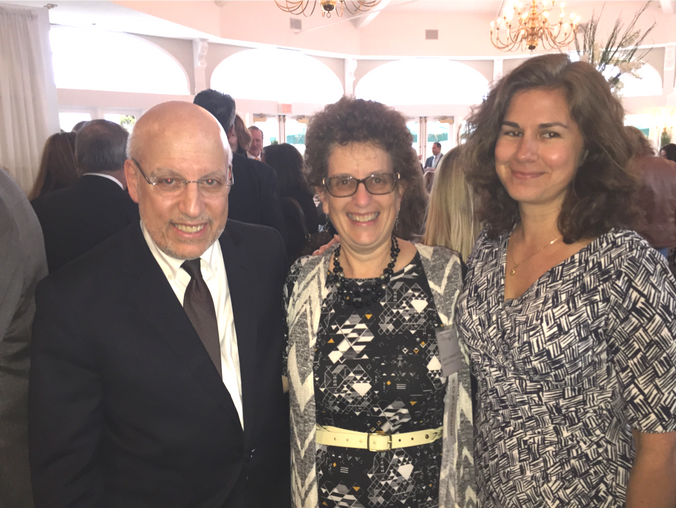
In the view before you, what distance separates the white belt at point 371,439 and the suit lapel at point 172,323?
0.33 m

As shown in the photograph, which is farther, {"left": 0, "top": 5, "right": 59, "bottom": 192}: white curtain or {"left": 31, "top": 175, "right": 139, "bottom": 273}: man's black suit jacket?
{"left": 0, "top": 5, "right": 59, "bottom": 192}: white curtain

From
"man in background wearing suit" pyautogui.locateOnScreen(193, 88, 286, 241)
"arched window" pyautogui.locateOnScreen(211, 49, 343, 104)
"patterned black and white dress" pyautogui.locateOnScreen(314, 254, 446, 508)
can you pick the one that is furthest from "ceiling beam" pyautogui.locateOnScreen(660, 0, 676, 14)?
"patterned black and white dress" pyautogui.locateOnScreen(314, 254, 446, 508)

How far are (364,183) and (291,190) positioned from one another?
8.02 ft

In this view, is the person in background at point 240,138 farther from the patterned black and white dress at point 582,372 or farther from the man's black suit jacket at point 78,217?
the patterned black and white dress at point 582,372

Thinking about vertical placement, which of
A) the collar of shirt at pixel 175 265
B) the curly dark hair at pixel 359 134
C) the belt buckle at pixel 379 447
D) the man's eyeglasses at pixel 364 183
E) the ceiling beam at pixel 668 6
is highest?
the ceiling beam at pixel 668 6

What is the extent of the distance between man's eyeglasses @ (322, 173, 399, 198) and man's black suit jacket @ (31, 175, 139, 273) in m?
1.38

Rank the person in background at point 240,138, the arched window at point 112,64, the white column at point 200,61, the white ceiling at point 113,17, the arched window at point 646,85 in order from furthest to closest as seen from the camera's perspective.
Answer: the arched window at point 646,85
the white column at point 200,61
the arched window at point 112,64
the white ceiling at point 113,17
the person in background at point 240,138

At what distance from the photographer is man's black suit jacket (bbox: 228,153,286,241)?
10.1 ft

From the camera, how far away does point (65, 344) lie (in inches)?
53.4

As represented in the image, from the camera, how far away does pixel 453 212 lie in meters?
2.15

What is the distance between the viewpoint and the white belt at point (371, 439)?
1.55m

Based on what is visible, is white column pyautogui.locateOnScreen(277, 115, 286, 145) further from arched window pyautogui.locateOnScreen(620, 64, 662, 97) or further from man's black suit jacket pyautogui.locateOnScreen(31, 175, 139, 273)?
man's black suit jacket pyautogui.locateOnScreen(31, 175, 139, 273)

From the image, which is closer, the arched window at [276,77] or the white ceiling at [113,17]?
the white ceiling at [113,17]

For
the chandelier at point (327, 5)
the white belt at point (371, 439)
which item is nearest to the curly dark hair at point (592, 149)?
the white belt at point (371, 439)
